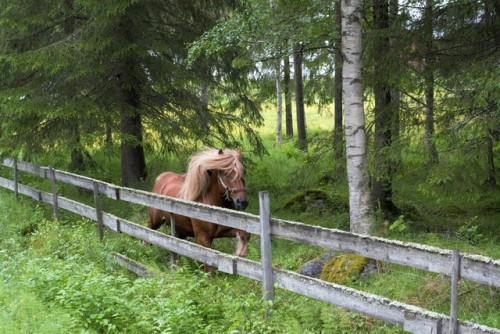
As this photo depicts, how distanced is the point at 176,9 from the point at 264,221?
10.2 metres

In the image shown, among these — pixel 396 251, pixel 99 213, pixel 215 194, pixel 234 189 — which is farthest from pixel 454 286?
pixel 99 213

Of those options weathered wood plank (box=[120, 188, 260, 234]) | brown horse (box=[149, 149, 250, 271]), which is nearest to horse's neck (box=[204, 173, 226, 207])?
brown horse (box=[149, 149, 250, 271])

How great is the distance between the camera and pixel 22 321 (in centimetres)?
491

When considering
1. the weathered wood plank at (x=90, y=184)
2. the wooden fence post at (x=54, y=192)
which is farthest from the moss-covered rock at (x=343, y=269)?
the wooden fence post at (x=54, y=192)

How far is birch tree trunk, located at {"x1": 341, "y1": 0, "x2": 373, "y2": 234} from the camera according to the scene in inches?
313

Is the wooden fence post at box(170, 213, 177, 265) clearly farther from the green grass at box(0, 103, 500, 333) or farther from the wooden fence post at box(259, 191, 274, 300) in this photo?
the wooden fence post at box(259, 191, 274, 300)

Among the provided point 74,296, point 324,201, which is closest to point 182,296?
point 74,296

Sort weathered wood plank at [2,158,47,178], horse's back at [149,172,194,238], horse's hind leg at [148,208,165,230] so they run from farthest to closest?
weathered wood plank at [2,158,47,178]
horse's hind leg at [148,208,165,230]
horse's back at [149,172,194,238]

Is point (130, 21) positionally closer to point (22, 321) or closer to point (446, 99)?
point (446, 99)

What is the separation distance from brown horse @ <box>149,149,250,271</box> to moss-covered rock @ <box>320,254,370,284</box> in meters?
1.21

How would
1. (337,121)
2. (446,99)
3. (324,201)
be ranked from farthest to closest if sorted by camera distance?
(337,121)
(324,201)
(446,99)

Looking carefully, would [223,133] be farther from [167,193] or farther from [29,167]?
[167,193]

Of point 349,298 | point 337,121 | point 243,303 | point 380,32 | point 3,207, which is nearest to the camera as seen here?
point 349,298

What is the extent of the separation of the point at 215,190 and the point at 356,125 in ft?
7.52
